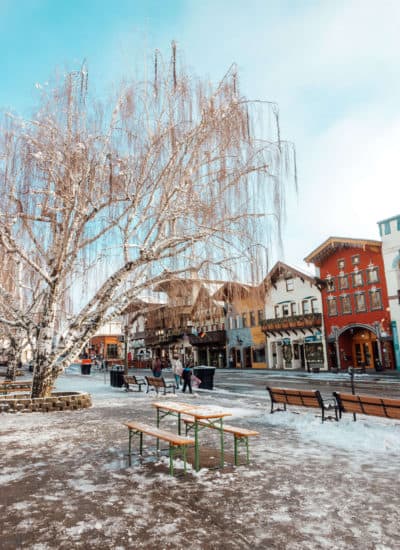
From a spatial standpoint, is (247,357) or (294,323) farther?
(247,357)

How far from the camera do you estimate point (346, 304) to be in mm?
36812

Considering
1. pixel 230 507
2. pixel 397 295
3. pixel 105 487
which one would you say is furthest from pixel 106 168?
pixel 397 295

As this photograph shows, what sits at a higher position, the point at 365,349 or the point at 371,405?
the point at 365,349

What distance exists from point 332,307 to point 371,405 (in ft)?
99.6

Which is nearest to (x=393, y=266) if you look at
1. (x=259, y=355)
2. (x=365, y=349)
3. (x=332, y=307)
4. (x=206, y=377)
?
(x=332, y=307)

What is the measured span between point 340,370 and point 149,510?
33625mm

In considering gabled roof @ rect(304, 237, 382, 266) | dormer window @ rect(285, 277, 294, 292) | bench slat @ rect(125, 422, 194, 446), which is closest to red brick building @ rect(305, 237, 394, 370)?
gabled roof @ rect(304, 237, 382, 266)

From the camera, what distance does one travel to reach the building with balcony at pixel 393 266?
1271 inches

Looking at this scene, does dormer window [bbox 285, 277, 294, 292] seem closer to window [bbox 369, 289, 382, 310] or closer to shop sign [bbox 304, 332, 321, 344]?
shop sign [bbox 304, 332, 321, 344]

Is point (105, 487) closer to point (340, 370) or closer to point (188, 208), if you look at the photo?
point (188, 208)

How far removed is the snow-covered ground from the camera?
396 centimetres

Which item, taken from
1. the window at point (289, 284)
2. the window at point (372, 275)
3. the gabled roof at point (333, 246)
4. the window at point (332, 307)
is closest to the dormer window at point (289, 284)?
the window at point (289, 284)

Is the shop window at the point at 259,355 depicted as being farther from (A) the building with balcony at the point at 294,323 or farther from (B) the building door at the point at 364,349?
(B) the building door at the point at 364,349

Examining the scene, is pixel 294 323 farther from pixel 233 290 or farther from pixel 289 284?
pixel 233 290
